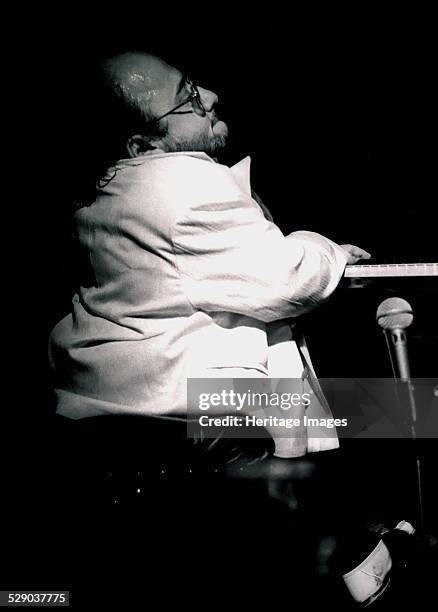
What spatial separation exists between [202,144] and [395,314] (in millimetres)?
738

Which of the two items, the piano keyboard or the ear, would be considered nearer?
the piano keyboard

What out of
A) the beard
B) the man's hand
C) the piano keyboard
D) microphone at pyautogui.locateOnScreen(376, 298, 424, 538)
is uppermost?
the beard

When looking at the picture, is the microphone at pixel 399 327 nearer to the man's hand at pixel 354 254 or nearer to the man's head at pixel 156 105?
the man's hand at pixel 354 254

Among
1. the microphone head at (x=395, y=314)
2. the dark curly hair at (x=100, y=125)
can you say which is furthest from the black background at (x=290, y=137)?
the microphone head at (x=395, y=314)

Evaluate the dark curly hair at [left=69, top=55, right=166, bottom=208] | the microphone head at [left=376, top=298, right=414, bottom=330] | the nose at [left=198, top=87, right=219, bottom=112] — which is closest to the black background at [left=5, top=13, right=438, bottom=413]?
the dark curly hair at [left=69, top=55, right=166, bottom=208]

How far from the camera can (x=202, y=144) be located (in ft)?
5.67

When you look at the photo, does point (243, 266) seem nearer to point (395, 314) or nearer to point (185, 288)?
point (185, 288)

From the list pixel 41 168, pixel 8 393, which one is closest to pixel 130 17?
pixel 41 168

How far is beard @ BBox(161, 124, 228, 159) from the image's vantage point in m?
1.71

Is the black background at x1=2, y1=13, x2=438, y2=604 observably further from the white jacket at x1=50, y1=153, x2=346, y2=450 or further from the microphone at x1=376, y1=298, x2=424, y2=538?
the white jacket at x1=50, y1=153, x2=346, y2=450

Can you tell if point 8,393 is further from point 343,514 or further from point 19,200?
point 343,514

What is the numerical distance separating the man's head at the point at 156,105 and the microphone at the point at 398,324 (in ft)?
2.25

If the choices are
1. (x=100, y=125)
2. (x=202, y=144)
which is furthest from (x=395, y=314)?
(x=100, y=125)

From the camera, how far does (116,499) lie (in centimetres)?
156
